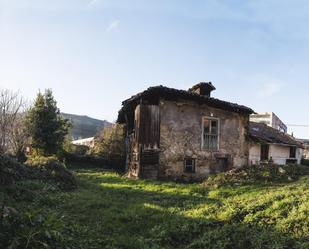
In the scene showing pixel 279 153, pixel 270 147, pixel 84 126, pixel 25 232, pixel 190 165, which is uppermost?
pixel 84 126

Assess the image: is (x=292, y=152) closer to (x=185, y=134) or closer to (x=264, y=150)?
(x=264, y=150)

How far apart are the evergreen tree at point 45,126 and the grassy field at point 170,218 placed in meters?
15.1

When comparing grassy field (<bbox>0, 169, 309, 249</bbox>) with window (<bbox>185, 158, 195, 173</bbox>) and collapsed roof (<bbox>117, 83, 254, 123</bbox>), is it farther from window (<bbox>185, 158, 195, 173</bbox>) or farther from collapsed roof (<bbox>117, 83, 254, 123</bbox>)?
collapsed roof (<bbox>117, 83, 254, 123</bbox>)

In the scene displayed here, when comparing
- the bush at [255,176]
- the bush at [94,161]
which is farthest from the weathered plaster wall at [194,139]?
the bush at [94,161]

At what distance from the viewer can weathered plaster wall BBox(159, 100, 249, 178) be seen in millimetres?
20859

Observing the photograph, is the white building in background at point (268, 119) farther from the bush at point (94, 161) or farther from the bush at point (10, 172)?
the bush at point (10, 172)

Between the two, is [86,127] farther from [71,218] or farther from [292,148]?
[71,218]

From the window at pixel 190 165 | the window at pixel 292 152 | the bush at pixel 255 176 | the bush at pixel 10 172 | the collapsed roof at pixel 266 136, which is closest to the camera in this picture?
the bush at pixel 10 172

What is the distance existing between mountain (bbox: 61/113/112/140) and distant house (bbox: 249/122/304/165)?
120 ft

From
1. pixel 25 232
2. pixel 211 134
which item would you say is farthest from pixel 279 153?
pixel 25 232

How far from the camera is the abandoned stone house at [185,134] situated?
2058cm

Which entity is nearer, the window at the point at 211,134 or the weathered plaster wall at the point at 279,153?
the window at the point at 211,134

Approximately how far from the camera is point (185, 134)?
21.4 meters

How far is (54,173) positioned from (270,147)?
21.4 m
